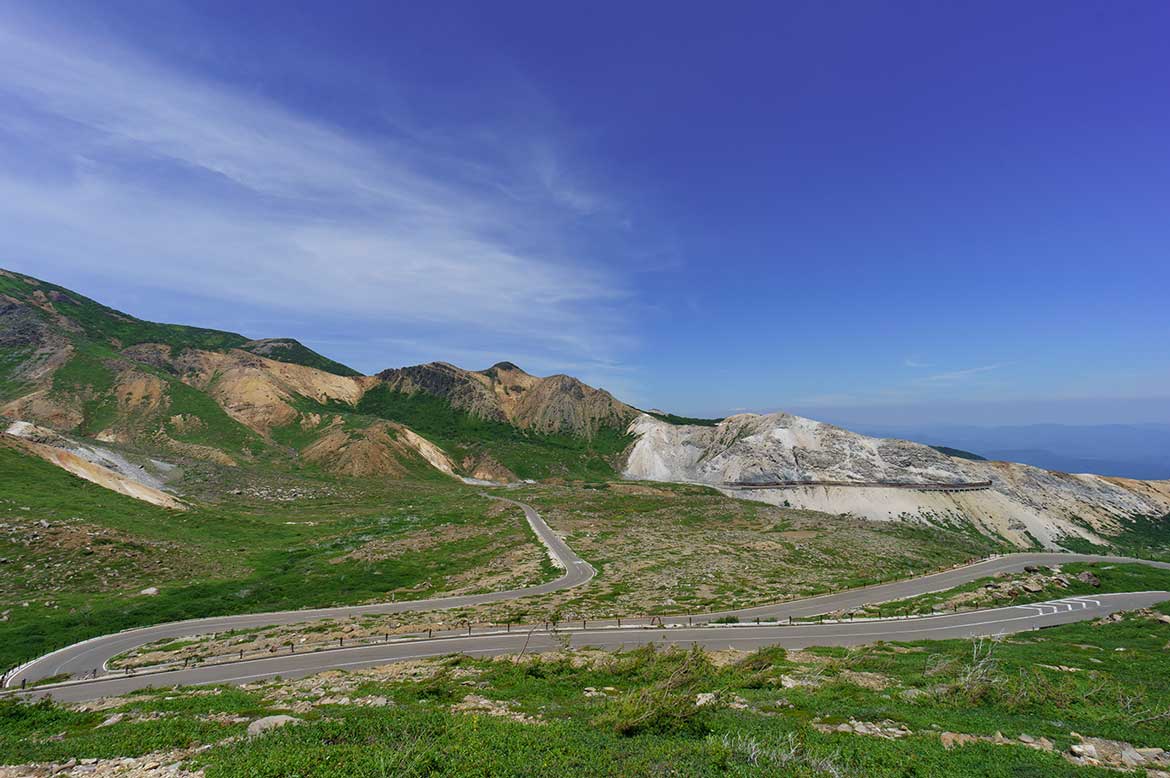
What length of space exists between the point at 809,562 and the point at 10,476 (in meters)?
123

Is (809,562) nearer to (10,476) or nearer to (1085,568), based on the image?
(1085,568)

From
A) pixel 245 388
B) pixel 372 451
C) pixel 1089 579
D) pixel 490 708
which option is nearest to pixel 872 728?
pixel 490 708

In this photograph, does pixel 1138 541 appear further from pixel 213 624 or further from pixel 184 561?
pixel 184 561

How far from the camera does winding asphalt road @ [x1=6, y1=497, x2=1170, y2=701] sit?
1251 inches

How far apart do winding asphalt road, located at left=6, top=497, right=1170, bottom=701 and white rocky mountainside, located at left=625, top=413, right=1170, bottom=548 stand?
88.4 meters

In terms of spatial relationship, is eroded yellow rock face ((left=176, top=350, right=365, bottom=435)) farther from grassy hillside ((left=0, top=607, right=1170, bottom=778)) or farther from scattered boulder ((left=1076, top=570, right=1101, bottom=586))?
scattered boulder ((left=1076, top=570, right=1101, bottom=586))

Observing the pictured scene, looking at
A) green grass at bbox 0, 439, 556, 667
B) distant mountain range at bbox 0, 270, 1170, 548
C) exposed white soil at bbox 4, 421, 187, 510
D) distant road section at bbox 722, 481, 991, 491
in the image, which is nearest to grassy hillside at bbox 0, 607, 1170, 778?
green grass at bbox 0, 439, 556, 667

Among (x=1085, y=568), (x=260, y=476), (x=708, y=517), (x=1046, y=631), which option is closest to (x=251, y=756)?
(x=1046, y=631)

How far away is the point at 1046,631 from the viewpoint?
126 ft

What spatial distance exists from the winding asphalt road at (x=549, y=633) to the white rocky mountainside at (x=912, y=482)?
88.4 metres

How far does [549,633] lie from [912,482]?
153m

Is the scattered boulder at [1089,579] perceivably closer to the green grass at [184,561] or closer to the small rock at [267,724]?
the green grass at [184,561]

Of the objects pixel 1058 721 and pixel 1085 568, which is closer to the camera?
pixel 1058 721

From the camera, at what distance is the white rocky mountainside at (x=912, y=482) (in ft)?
430
